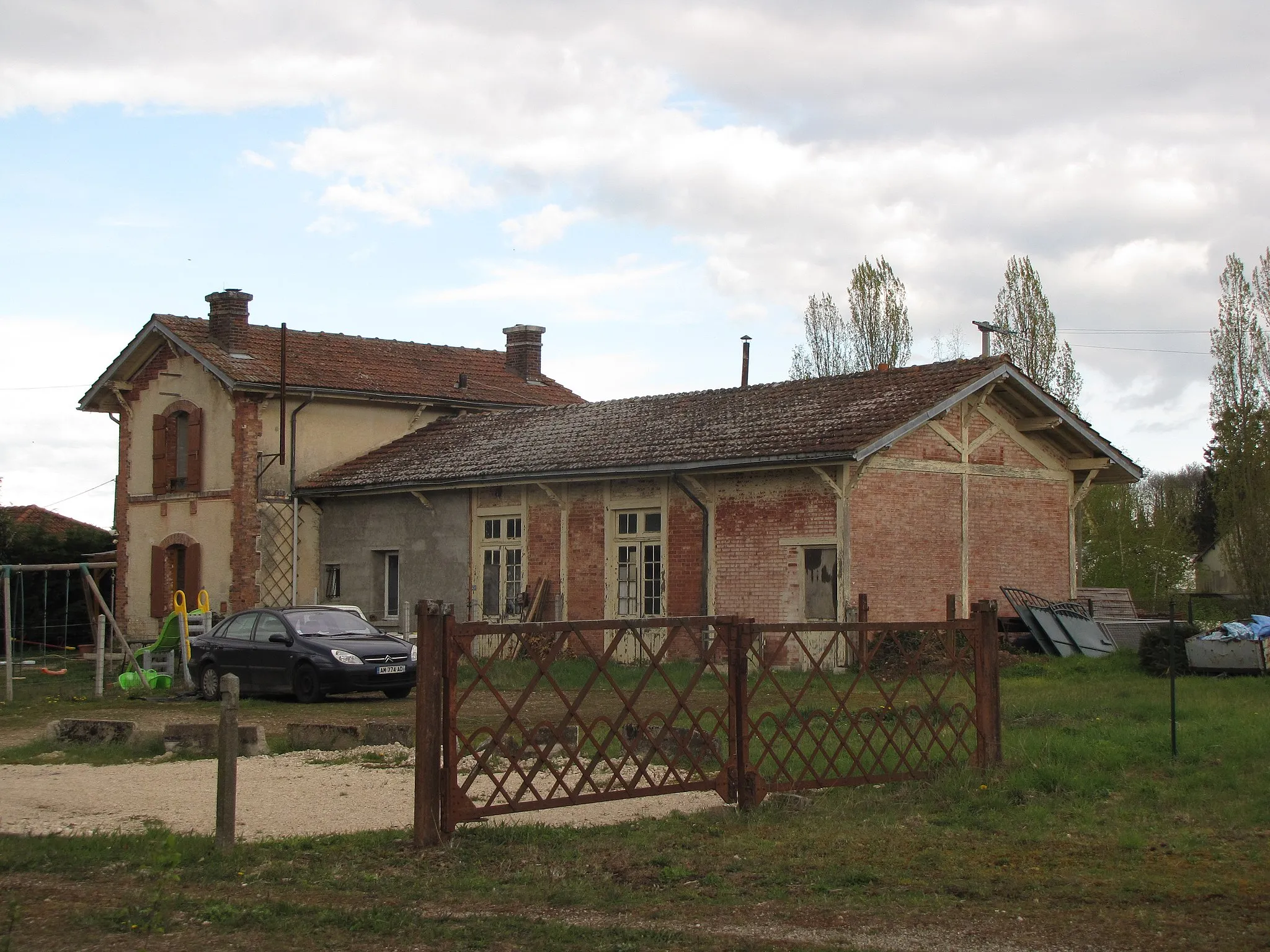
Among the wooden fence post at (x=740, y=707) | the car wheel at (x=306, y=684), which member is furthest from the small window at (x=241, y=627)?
the wooden fence post at (x=740, y=707)

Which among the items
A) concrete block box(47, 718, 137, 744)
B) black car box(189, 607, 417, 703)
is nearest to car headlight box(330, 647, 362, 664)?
black car box(189, 607, 417, 703)

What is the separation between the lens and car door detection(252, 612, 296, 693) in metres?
19.6

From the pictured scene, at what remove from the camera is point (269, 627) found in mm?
20219

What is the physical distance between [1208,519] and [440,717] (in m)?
56.6

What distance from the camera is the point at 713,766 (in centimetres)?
1102

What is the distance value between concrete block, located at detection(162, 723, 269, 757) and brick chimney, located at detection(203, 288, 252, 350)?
722 inches

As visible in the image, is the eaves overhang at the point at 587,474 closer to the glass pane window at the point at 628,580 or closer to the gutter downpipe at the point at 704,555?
the gutter downpipe at the point at 704,555

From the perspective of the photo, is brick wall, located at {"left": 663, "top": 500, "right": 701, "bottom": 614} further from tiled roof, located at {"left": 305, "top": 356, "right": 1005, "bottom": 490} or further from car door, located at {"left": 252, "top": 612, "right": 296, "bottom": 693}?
car door, located at {"left": 252, "top": 612, "right": 296, "bottom": 693}

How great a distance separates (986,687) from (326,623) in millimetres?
11775

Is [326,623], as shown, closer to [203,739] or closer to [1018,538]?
[203,739]

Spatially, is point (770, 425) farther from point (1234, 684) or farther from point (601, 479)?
point (1234, 684)

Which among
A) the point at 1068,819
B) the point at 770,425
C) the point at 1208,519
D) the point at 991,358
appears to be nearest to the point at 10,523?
the point at 770,425

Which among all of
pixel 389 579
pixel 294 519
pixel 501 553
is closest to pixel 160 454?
pixel 294 519

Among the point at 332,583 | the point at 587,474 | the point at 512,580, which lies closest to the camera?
the point at 587,474
